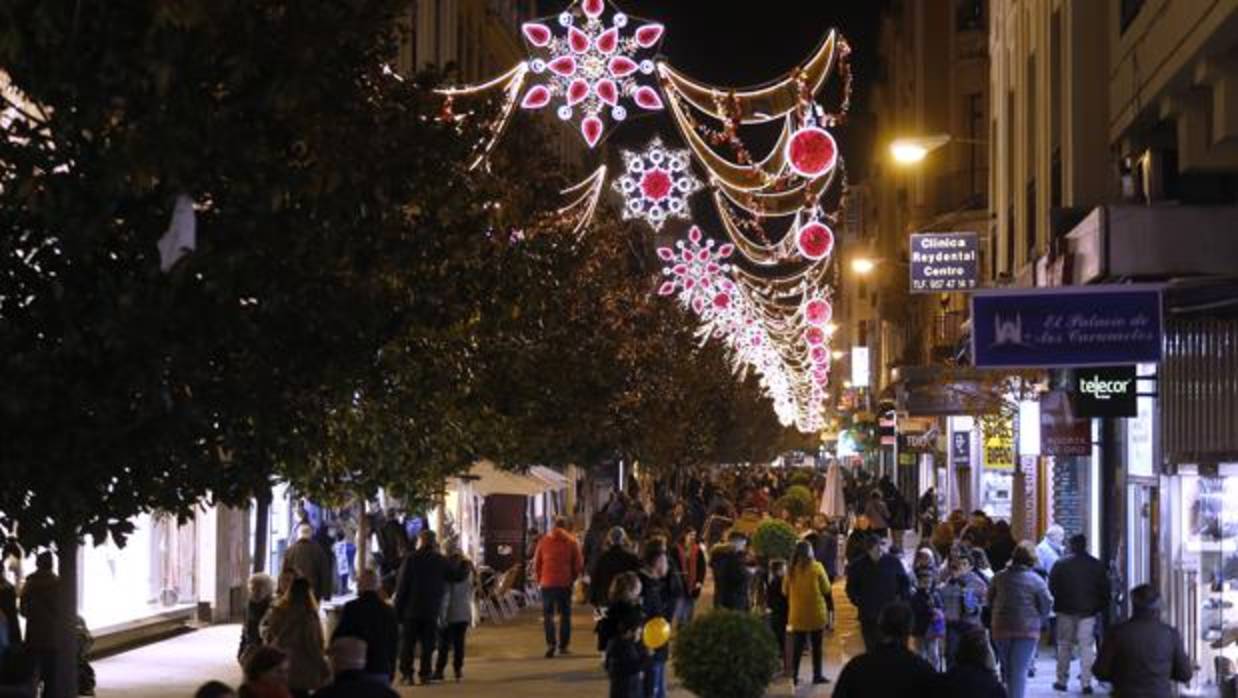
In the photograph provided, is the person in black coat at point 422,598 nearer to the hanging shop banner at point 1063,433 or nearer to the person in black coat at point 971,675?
the hanging shop banner at point 1063,433

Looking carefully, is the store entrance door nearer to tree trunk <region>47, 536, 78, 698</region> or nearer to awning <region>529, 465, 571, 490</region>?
tree trunk <region>47, 536, 78, 698</region>

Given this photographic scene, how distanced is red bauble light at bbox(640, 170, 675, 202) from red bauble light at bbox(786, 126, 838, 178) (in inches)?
364

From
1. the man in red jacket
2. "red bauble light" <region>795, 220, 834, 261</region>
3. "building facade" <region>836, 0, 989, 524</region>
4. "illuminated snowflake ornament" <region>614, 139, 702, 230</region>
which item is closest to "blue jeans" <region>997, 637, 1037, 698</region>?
the man in red jacket

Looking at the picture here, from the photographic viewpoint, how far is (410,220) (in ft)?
50.2

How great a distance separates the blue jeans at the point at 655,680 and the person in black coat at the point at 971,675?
24.6 feet

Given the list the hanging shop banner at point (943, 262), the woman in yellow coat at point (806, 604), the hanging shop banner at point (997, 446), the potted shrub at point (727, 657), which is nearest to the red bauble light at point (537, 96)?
the woman in yellow coat at point (806, 604)

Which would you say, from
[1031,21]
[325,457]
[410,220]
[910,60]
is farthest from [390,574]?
[910,60]

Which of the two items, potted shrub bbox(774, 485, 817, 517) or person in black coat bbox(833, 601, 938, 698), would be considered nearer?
person in black coat bbox(833, 601, 938, 698)

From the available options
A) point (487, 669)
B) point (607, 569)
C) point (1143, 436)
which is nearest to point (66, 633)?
point (607, 569)

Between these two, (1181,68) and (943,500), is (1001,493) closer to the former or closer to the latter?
(943,500)

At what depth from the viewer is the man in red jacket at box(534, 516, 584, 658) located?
29.4 m

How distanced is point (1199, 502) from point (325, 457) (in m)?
9.18

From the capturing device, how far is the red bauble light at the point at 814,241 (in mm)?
41906

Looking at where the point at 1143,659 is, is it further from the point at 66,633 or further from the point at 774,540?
the point at 774,540
